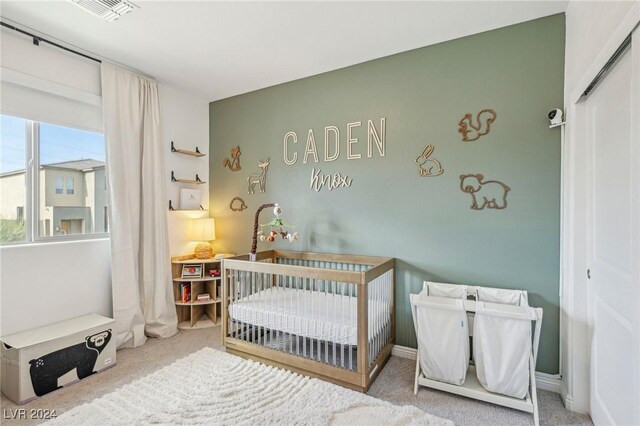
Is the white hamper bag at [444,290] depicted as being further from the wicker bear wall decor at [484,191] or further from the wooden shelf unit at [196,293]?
the wooden shelf unit at [196,293]

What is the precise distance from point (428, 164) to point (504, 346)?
1423mm

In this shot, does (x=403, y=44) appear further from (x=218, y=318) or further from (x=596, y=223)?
(x=218, y=318)

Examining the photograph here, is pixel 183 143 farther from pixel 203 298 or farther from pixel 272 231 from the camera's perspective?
pixel 203 298

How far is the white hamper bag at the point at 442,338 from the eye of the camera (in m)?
1.93

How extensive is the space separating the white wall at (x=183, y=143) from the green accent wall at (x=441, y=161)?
2.82ft

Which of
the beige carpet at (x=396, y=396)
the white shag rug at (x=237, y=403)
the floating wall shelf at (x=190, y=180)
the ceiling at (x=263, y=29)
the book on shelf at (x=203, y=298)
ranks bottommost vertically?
the beige carpet at (x=396, y=396)

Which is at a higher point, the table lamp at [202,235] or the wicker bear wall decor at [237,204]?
the wicker bear wall decor at [237,204]

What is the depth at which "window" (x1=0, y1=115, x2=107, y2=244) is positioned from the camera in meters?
2.29

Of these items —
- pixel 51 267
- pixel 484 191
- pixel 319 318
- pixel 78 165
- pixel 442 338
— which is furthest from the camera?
pixel 78 165

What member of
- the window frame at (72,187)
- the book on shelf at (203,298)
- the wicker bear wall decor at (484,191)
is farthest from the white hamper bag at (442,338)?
the window frame at (72,187)

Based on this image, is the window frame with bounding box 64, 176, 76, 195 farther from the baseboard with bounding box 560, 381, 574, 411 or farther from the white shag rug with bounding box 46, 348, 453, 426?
the baseboard with bounding box 560, 381, 574, 411

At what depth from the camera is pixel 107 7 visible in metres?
1.99

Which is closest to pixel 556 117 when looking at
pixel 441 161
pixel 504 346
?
pixel 441 161

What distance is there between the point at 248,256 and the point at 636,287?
2.63 meters
